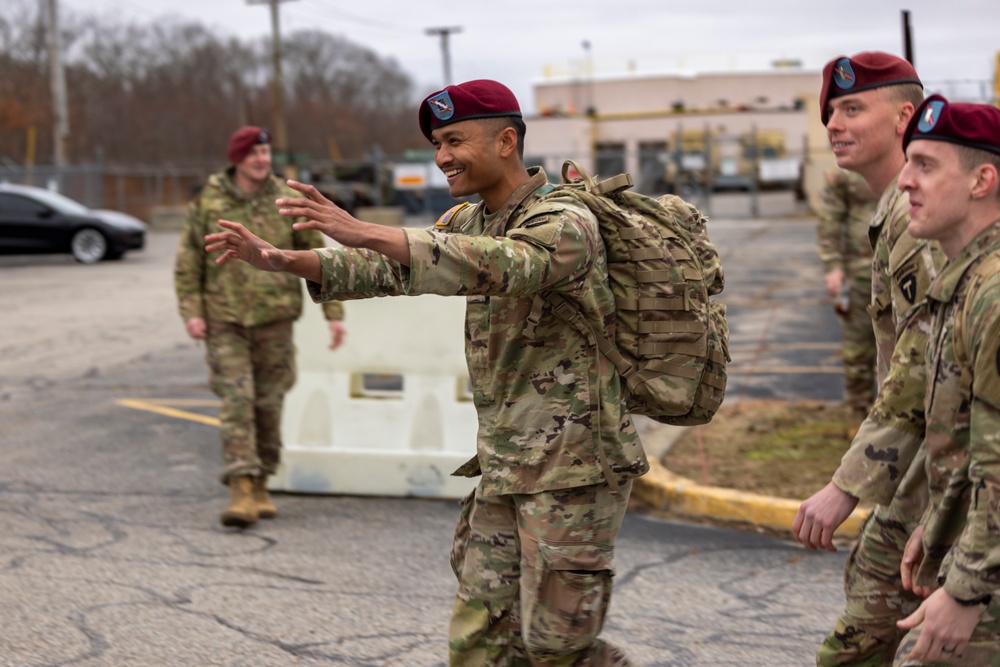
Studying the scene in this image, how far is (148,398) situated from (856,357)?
5574mm

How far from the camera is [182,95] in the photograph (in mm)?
70625

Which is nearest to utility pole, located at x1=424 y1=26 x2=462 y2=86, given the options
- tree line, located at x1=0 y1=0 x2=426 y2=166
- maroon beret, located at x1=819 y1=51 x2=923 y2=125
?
tree line, located at x1=0 y1=0 x2=426 y2=166

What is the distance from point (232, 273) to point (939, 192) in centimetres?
441

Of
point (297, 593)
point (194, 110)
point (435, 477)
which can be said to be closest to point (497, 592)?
point (297, 593)

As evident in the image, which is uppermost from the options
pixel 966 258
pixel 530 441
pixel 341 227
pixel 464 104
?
pixel 464 104

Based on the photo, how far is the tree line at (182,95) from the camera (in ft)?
192

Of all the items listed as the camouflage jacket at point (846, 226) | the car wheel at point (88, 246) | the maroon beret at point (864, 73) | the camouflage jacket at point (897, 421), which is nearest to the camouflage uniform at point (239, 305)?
the camouflage jacket at point (846, 226)

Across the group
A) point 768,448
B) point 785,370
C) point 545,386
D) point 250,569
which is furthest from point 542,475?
point 785,370

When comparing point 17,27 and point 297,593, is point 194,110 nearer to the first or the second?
point 17,27

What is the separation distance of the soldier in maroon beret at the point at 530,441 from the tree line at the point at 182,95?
1883 inches

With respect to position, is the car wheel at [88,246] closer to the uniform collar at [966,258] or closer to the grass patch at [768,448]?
the grass patch at [768,448]

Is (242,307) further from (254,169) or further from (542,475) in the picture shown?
(542,475)

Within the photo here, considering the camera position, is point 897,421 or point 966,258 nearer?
point 966,258

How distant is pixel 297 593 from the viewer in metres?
5.32
